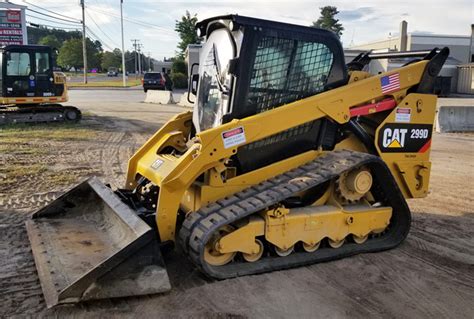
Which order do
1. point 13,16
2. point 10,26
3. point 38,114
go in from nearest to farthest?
point 38,114
point 13,16
point 10,26

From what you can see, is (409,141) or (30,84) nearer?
(409,141)

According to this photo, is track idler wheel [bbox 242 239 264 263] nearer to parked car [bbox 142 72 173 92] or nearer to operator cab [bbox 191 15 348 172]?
operator cab [bbox 191 15 348 172]

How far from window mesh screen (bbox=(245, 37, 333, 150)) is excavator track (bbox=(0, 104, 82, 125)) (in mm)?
13688

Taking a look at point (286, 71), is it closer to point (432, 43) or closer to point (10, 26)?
point (10, 26)

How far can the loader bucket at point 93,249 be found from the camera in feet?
12.5

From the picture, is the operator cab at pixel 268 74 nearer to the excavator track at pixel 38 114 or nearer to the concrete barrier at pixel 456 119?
the concrete barrier at pixel 456 119

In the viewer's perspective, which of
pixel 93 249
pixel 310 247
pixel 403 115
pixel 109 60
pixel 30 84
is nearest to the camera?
pixel 93 249

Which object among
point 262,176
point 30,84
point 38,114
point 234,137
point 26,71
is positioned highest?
point 26,71

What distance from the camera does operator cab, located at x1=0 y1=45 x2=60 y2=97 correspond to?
55.0 feet

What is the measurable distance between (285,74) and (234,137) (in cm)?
99

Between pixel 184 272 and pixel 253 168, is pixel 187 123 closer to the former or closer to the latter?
pixel 253 168

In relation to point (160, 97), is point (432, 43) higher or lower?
higher

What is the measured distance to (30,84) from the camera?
17.0 meters

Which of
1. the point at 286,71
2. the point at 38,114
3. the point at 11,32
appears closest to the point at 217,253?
the point at 286,71
